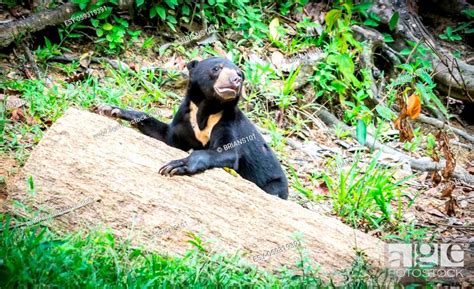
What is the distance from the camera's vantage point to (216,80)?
5.35m

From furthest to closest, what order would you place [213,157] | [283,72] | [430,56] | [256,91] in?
[430,56] → [283,72] → [256,91] → [213,157]

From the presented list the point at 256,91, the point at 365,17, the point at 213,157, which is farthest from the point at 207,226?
the point at 365,17

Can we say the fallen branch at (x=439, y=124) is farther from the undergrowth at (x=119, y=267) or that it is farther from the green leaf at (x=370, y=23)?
the undergrowth at (x=119, y=267)

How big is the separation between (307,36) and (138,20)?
2258 mm

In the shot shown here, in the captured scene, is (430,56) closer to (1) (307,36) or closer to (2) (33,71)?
(1) (307,36)

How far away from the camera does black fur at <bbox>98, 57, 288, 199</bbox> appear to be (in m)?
5.24

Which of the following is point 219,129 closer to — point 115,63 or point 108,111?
point 108,111

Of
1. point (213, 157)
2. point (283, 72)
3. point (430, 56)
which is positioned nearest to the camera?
point (213, 157)

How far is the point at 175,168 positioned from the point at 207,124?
1.05 meters

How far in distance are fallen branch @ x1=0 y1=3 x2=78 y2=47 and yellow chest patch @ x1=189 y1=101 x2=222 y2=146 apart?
106 inches

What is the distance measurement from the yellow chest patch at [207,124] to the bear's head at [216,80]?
138 millimetres

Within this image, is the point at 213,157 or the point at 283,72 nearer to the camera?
the point at 213,157

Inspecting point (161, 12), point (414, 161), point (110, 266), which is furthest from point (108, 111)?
point (414, 161)

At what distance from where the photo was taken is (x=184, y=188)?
4402 mm
